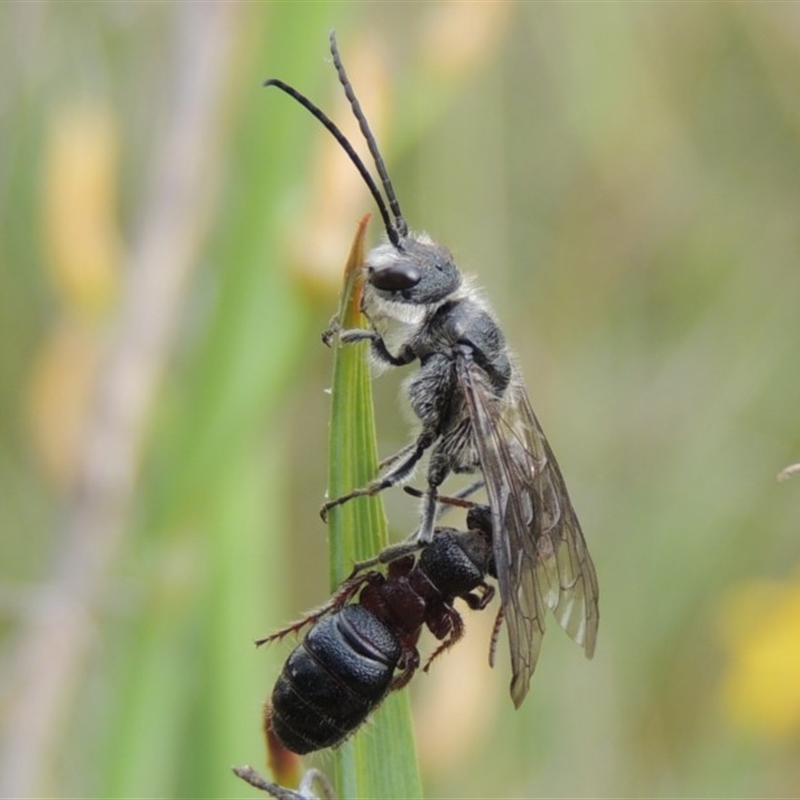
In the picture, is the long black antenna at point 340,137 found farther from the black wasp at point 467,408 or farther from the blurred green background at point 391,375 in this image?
the blurred green background at point 391,375

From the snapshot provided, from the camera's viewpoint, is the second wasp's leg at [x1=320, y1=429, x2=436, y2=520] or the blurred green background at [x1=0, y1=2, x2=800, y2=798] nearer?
the second wasp's leg at [x1=320, y1=429, x2=436, y2=520]

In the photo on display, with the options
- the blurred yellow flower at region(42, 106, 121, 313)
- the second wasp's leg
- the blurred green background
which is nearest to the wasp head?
the blurred green background

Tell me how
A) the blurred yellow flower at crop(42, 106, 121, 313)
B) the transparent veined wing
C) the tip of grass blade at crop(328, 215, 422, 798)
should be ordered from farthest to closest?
the blurred yellow flower at crop(42, 106, 121, 313)
the transparent veined wing
the tip of grass blade at crop(328, 215, 422, 798)

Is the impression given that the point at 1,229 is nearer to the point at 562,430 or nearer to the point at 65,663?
the point at 65,663

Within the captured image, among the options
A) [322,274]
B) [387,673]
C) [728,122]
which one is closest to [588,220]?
[728,122]

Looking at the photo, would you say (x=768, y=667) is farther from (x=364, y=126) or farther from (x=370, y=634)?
(x=364, y=126)

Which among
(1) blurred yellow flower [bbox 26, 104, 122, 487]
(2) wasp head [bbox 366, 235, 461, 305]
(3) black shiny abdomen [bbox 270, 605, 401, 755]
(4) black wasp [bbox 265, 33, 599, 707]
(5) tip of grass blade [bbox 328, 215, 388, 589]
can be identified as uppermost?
(1) blurred yellow flower [bbox 26, 104, 122, 487]

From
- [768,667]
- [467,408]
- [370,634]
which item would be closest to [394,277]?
[467,408]

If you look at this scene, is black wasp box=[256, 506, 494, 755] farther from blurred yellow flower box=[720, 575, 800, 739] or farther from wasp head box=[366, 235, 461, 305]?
blurred yellow flower box=[720, 575, 800, 739]
